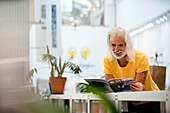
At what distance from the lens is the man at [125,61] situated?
2.36 metres

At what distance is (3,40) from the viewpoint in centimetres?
235

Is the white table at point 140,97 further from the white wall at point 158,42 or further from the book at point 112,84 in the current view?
the white wall at point 158,42

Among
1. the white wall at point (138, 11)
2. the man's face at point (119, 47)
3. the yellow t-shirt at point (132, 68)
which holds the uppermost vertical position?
the white wall at point (138, 11)

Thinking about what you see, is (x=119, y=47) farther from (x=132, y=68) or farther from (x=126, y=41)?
(x=132, y=68)

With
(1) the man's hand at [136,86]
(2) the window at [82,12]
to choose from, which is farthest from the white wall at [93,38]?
(1) the man's hand at [136,86]

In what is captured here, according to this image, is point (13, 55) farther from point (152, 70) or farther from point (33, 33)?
point (33, 33)

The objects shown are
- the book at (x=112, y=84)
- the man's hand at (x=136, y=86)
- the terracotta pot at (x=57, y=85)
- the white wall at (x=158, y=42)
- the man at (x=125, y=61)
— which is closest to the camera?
the book at (x=112, y=84)

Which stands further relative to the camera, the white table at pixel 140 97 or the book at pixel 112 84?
the book at pixel 112 84

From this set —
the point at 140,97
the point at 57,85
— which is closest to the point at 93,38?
A: the point at 57,85

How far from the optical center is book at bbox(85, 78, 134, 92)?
2.09 m

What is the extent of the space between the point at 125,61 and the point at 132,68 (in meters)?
0.12

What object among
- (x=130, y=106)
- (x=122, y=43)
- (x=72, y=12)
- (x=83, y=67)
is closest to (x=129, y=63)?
(x=122, y=43)

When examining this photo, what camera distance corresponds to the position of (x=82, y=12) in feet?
46.7

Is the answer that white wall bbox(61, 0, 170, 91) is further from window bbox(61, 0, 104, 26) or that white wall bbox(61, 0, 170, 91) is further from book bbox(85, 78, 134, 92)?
book bbox(85, 78, 134, 92)
